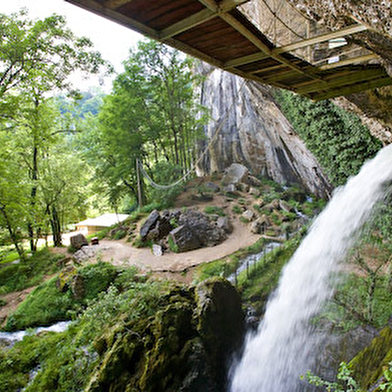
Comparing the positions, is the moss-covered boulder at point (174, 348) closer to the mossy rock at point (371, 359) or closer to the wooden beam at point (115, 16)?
the mossy rock at point (371, 359)

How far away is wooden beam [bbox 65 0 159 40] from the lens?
2.34 m

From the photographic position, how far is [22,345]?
6.57 m

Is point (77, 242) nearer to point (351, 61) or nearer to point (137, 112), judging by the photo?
point (137, 112)

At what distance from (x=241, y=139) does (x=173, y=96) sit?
849 centimetres

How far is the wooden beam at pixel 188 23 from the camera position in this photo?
8.76 ft

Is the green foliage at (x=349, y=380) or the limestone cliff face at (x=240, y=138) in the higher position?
the limestone cliff face at (x=240, y=138)

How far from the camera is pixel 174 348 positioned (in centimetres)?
464

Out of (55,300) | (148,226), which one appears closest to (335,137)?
(148,226)

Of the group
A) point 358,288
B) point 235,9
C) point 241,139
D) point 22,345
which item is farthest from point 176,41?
point 241,139

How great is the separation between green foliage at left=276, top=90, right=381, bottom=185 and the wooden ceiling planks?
2.80 meters

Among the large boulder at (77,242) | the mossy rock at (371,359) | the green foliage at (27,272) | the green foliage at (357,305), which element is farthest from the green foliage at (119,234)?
the mossy rock at (371,359)

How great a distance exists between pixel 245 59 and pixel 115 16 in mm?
2006

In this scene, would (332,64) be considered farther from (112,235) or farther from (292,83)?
(112,235)

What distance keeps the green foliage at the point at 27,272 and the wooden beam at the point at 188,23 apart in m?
11.8
